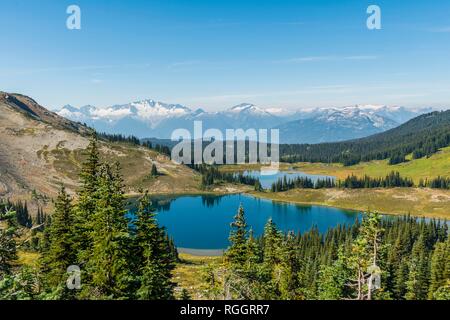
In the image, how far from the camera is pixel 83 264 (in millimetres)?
37062

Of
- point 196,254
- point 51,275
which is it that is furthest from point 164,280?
point 196,254

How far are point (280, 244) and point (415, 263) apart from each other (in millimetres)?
47439

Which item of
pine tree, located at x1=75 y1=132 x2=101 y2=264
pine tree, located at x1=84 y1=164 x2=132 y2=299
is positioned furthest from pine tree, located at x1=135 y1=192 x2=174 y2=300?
pine tree, located at x1=75 y1=132 x2=101 y2=264

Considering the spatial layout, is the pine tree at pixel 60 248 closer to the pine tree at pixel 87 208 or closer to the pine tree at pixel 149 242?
the pine tree at pixel 87 208

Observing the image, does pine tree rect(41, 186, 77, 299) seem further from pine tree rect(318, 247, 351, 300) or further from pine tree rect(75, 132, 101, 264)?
pine tree rect(318, 247, 351, 300)

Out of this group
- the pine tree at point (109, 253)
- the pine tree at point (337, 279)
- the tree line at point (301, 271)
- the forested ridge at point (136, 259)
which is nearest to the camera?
the forested ridge at point (136, 259)

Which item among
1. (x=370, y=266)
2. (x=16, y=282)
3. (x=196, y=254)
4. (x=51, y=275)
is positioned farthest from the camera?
(x=196, y=254)

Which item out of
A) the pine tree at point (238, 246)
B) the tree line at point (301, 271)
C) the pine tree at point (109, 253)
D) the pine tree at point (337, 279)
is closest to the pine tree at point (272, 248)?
the tree line at point (301, 271)

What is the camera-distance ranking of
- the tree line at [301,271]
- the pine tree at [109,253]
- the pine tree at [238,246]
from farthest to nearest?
the pine tree at [238,246] < the pine tree at [109,253] < the tree line at [301,271]

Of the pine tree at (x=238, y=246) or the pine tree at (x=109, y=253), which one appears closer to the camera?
the pine tree at (x=109, y=253)

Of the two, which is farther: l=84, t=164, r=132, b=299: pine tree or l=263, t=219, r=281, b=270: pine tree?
l=263, t=219, r=281, b=270: pine tree

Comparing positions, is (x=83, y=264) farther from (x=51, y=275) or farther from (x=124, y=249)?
(x=124, y=249)

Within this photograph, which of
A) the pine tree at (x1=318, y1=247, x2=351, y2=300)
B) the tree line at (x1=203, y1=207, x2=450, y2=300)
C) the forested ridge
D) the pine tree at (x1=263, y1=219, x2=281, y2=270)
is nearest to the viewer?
the forested ridge

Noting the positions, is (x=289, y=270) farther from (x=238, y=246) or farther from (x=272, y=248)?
(x=238, y=246)
